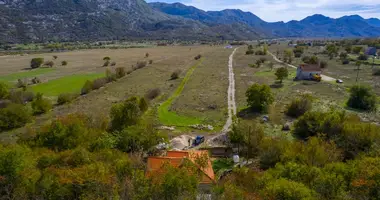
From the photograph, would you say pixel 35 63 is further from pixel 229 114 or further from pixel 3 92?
pixel 229 114

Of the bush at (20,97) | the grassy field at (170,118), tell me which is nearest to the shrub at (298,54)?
the grassy field at (170,118)

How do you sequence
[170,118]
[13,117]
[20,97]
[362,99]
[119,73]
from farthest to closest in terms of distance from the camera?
[119,73] → [20,97] → [362,99] → [170,118] → [13,117]

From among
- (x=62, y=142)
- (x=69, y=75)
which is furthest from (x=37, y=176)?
(x=69, y=75)

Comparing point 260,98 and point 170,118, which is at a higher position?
point 260,98

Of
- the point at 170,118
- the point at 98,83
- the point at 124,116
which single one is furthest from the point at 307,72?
the point at 124,116

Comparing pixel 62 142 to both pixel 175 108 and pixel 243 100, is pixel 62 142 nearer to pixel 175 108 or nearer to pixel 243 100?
pixel 175 108

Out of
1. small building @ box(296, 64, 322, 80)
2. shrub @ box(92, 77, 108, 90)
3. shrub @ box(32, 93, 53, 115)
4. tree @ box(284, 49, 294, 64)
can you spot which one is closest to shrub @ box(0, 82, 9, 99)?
shrub @ box(32, 93, 53, 115)

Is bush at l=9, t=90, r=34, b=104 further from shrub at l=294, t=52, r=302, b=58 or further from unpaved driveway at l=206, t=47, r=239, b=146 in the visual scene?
shrub at l=294, t=52, r=302, b=58
